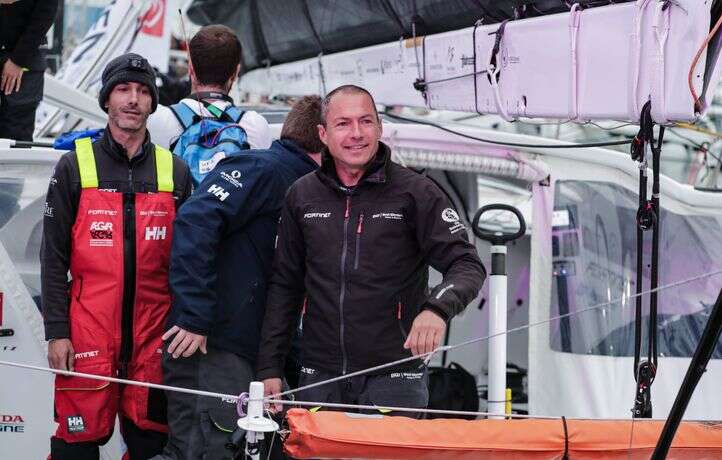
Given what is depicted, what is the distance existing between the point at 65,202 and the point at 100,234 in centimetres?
A: 16

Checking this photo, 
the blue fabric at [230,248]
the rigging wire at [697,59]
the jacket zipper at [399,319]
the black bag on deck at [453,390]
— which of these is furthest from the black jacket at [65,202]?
the black bag on deck at [453,390]

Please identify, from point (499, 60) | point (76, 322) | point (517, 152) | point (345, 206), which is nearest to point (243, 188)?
point (345, 206)

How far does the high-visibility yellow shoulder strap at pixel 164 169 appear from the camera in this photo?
4.14 meters

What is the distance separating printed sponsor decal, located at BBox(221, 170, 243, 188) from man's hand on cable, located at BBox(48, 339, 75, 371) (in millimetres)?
758

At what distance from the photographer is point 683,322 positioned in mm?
5844

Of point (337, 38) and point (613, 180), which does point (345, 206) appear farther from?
point (337, 38)

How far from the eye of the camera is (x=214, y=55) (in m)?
4.68

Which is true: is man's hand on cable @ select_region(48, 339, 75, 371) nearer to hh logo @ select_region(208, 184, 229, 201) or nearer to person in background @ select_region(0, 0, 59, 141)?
hh logo @ select_region(208, 184, 229, 201)

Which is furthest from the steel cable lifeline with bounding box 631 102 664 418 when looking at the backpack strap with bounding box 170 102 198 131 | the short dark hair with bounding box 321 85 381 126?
the backpack strap with bounding box 170 102 198 131

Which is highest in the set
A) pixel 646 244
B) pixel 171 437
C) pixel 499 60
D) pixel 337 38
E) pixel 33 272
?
pixel 337 38

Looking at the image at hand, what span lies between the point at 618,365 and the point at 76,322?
9.34 ft

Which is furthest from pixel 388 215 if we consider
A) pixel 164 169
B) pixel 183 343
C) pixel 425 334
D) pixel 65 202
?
pixel 65 202

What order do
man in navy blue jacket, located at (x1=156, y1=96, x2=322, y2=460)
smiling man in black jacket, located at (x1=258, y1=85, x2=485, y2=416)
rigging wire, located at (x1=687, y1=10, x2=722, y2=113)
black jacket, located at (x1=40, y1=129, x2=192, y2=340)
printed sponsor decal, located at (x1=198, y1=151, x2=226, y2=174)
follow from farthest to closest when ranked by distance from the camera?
1. printed sponsor decal, located at (x1=198, y1=151, x2=226, y2=174)
2. black jacket, located at (x1=40, y1=129, x2=192, y2=340)
3. man in navy blue jacket, located at (x1=156, y1=96, x2=322, y2=460)
4. smiling man in black jacket, located at (x1=258, y1=85, x2=485, y2=416)
5. rigging wire, located at (x1=687, y1=10, x2=722, y2=113)

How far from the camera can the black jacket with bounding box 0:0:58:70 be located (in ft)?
18.6
